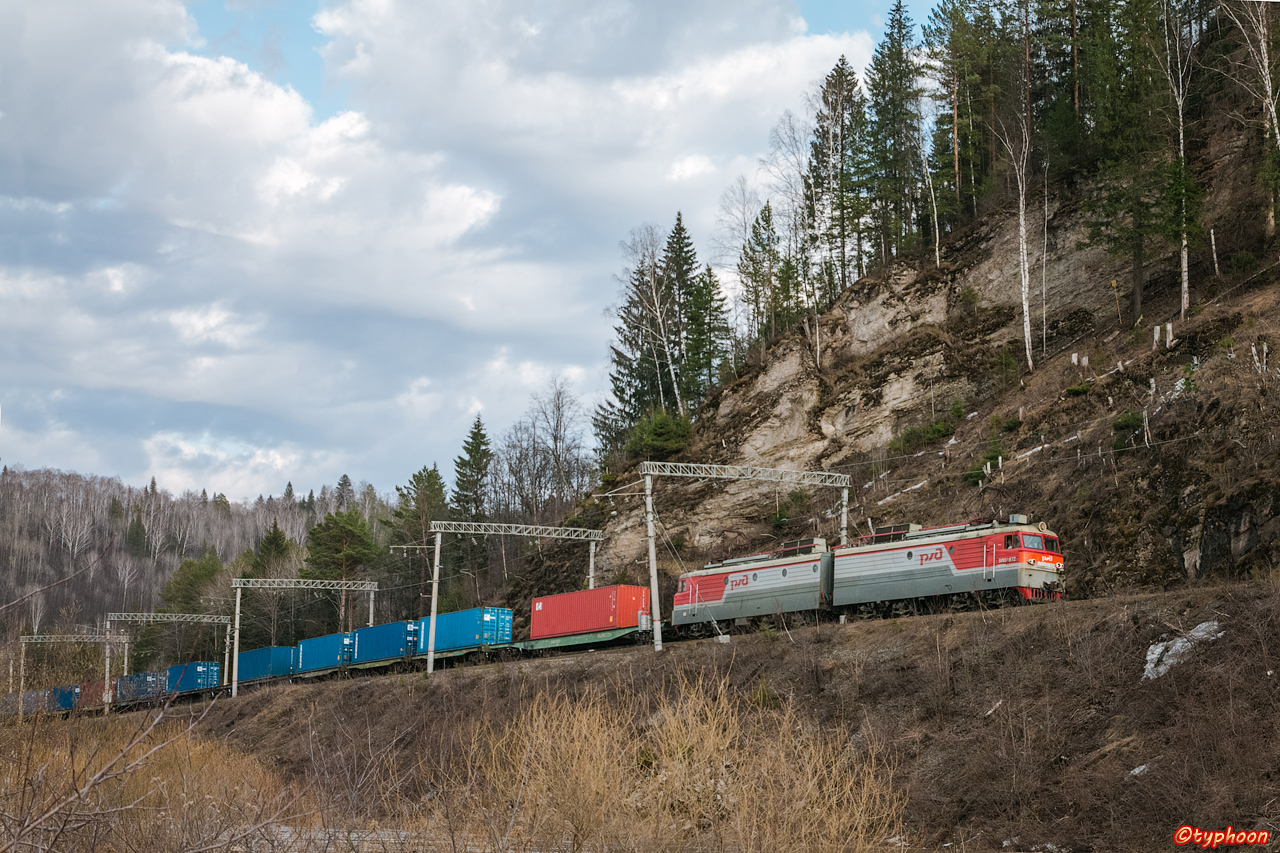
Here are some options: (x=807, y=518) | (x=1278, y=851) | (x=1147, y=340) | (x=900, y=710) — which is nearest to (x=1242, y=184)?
(x=1147, y=340)

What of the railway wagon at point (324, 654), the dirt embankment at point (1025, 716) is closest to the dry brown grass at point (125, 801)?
the dirt embankment at point (1025, 716)

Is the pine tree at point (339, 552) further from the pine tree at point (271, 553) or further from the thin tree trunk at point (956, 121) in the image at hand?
the thin tree trunk at point (956, 121)

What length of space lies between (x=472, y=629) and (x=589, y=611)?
727cm

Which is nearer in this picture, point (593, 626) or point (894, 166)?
point (593, 626)

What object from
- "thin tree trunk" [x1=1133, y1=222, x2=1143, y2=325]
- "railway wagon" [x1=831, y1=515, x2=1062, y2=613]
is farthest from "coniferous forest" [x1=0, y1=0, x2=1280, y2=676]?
"railway wagon" [x1=831, y1=515, x2=1062, y2=613]

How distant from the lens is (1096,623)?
23.5m

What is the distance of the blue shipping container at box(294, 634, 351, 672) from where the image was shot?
51.0 metres

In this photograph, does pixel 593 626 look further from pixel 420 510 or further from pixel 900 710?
pixel 420 510

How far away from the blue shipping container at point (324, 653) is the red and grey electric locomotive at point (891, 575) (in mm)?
22430

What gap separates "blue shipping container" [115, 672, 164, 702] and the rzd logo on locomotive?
34.3 meters

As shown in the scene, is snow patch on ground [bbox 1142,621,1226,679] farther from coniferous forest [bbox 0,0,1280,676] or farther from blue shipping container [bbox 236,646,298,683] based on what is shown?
blue shipping container [bbox 236,646,298,683]

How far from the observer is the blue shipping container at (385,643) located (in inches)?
1838

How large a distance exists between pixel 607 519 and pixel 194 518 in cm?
10622
